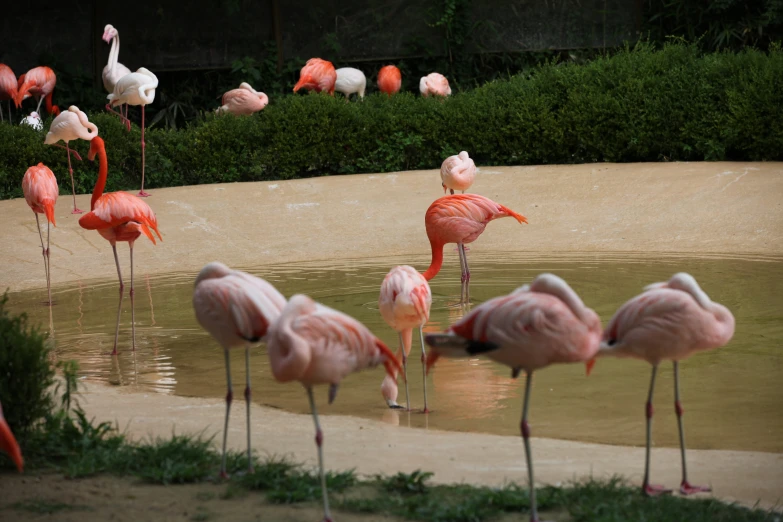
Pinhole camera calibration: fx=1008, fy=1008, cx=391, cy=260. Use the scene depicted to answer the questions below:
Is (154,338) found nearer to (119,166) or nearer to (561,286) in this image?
(561,286)

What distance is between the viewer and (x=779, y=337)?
6277 millimetres

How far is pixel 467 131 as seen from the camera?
13.5 m

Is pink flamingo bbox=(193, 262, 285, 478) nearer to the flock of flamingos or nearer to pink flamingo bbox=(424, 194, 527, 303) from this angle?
the flock of flamingos

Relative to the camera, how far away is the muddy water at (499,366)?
192 inches

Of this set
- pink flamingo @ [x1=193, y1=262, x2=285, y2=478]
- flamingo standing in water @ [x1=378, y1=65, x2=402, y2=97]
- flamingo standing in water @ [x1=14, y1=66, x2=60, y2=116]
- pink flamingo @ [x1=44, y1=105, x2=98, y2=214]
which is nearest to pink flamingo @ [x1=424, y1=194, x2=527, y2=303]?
pink flamingo @ [x1=44, y1=105, x2=98, y2=214]

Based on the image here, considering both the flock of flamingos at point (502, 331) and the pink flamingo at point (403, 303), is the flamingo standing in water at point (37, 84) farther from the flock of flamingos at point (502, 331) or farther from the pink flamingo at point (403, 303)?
the flock of flamingos at point (502, 331)

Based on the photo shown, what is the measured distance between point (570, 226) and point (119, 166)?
240 inches

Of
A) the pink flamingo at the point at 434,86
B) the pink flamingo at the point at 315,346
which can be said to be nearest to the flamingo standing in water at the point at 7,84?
the pink flamingo at the point at 434,86

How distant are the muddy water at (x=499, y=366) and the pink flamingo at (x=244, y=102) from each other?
5491 mm

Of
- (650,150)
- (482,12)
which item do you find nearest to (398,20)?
(482,12)

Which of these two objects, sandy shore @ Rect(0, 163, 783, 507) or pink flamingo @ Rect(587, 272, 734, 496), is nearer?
pink flamingo @ Rect(587, 272, 734, 496)

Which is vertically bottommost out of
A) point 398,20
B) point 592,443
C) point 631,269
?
point 592,443

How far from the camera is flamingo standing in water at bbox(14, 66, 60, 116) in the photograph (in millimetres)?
14539

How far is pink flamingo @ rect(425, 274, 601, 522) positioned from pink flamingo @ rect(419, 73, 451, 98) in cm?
1180
